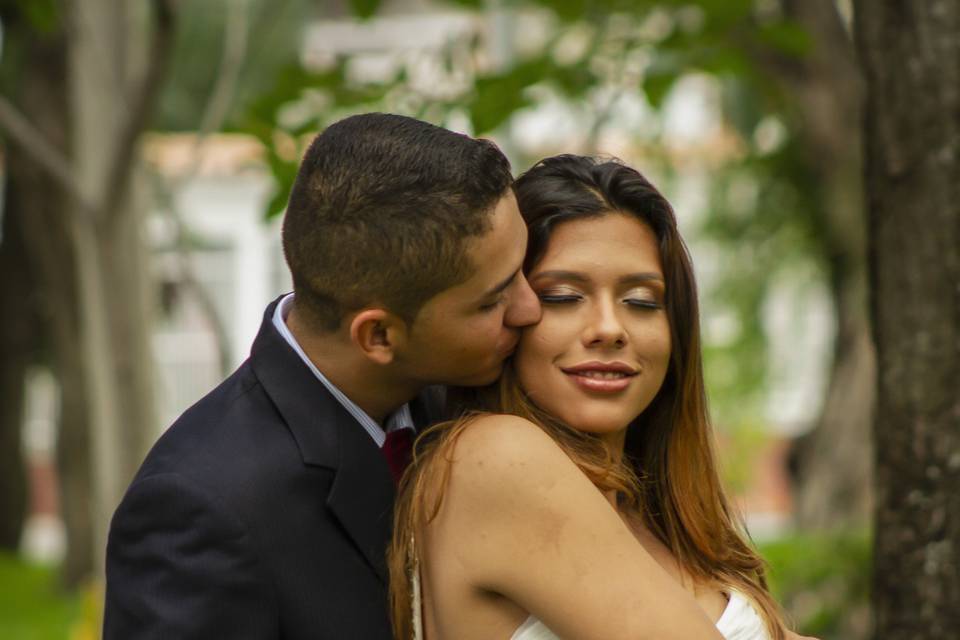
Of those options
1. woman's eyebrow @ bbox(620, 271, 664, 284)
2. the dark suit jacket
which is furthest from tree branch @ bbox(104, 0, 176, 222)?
woman's eyebrow @ bbox(620, 271, 664, 284)

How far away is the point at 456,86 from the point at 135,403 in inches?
53.4

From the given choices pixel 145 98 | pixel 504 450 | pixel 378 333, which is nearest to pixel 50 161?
pixel 145 98

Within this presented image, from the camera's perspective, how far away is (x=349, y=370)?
8.58 ft

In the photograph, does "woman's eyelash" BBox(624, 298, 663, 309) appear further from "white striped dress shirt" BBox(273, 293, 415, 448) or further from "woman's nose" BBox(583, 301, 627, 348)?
"white striped dress shirt" BBox(273, 293, 415, 448)

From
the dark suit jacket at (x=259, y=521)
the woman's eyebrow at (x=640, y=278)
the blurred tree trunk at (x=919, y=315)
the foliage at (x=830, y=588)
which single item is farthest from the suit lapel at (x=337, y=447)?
the foliage at (x=830, y=588)

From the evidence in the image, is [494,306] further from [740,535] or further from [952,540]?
[952,540]

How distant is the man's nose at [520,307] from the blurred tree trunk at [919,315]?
128 centimetres

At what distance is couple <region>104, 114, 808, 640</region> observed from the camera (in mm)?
2406

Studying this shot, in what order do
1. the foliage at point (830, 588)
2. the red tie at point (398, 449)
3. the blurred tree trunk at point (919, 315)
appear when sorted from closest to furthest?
the red tie at point (398, 449) → the blurred tree trunk at point (919, 315) → the foliage at point (830, 588)

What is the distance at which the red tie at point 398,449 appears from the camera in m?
2.75

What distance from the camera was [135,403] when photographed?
4621mm

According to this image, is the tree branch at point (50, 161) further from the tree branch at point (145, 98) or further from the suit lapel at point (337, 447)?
the suit lapel at point (337, 447)

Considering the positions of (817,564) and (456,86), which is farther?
(817,564)

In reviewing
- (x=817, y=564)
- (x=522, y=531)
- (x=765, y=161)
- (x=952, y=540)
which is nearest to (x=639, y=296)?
(x=522, y=531)
